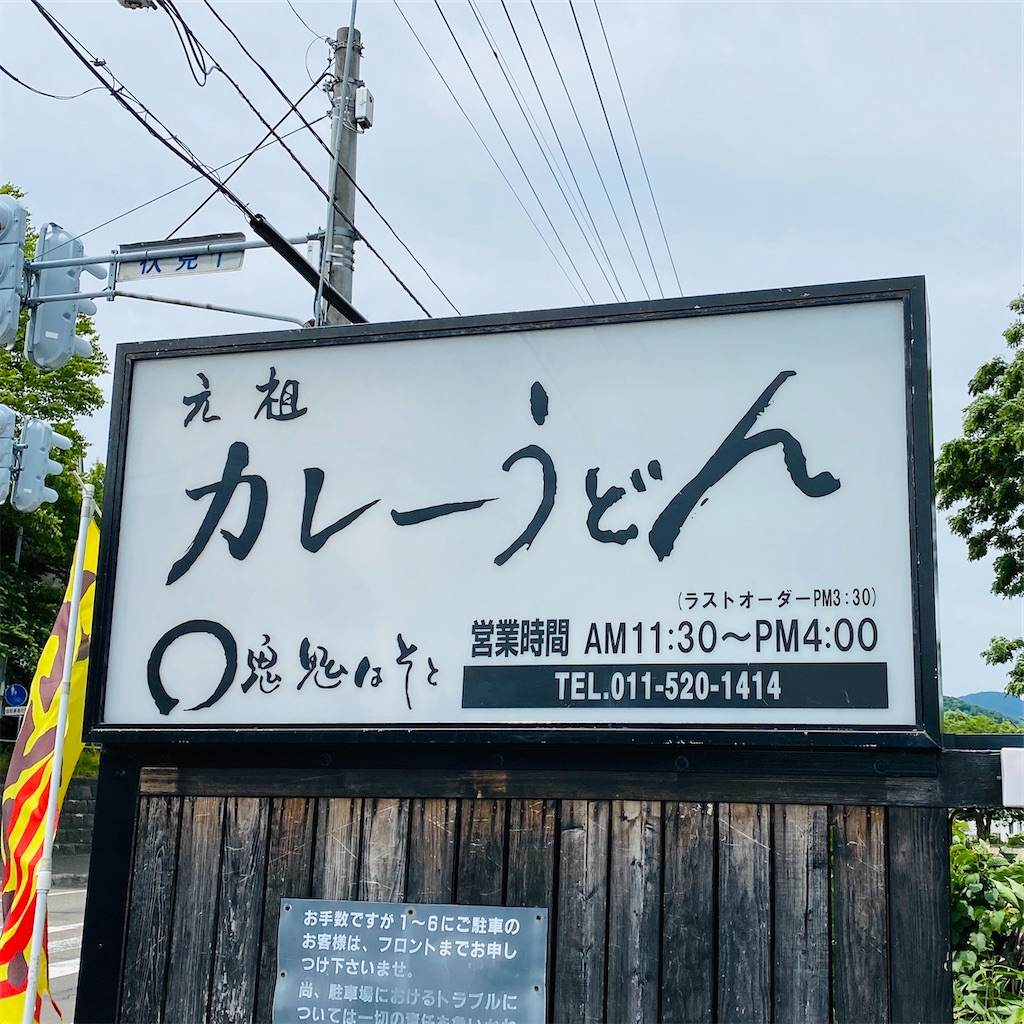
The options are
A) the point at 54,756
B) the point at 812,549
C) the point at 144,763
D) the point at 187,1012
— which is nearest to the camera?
the point at 812,549

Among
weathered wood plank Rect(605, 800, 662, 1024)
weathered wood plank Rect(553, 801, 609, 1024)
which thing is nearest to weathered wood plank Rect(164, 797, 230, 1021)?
weathered wood plank Rect(553, 801, 609, 1024)

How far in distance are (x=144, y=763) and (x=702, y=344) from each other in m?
2.55

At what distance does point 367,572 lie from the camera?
4.07m

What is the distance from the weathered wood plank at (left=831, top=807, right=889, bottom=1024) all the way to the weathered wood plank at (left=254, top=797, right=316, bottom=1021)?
177 centimetres

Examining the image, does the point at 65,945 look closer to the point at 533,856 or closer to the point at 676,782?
the point at 533,856

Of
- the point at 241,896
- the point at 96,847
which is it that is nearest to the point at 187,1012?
the point at 241,896

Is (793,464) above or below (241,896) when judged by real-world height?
above

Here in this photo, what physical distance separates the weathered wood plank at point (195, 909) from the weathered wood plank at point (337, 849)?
0.38m

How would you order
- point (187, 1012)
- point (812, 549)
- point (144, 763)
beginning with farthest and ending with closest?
1. point (144, 763)
2. point (187, 1012)
3. point (812, 549)

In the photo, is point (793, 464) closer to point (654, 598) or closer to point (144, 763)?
point (654, 598)

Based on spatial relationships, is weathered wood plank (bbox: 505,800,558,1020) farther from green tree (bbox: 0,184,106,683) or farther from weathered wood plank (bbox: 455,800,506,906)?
green tree (bbox: 0,184,106,683)

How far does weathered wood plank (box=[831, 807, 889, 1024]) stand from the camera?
11.0ft

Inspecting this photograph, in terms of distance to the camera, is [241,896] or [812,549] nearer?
[812,549]

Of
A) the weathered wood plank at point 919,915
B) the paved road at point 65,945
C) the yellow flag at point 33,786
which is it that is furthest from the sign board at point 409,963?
the paved road at point 65,945
